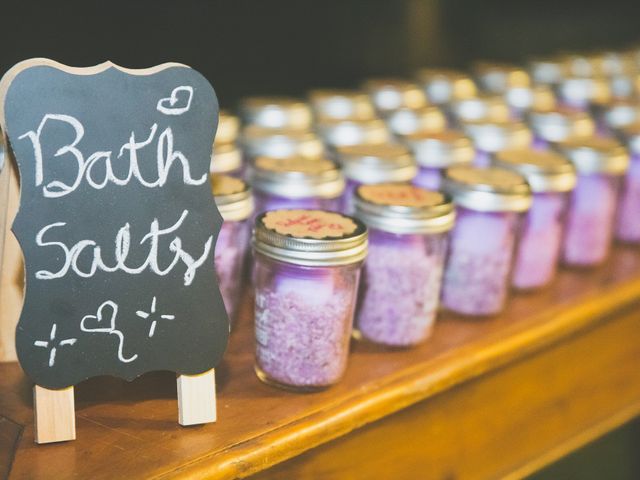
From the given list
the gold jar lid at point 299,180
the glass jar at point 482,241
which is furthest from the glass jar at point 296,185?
the glass jar at point 482,241

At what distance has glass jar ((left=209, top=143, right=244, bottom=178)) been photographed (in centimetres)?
145

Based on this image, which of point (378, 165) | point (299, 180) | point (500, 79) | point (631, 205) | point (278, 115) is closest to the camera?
point (299, 180)

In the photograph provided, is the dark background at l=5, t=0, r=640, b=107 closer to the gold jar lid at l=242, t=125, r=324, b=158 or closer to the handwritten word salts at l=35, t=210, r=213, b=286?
the gold jar lid at l=242, t=125, r=324, b=158

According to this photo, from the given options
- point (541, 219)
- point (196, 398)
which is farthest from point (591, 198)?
point (196, 398)

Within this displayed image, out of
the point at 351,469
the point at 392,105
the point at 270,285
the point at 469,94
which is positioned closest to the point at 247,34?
the point at 392,105

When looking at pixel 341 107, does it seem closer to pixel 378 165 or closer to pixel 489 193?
pixel 378 165

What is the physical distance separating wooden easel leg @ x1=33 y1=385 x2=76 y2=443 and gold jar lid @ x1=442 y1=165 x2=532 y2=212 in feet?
2.42

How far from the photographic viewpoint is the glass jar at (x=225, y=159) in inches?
57.2

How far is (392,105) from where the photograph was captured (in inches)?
80.3

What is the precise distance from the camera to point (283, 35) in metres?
2.14

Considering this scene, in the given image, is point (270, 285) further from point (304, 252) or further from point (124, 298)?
point (124, 298)

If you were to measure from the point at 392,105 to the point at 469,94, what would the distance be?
27 centimetres

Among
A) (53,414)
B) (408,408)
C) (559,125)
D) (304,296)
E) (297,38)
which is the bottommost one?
(408,408)

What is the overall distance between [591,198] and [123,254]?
42.3 inches
